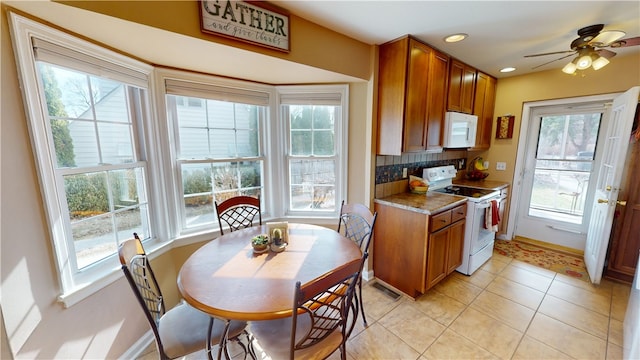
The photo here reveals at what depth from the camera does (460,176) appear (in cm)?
371

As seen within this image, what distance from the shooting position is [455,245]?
7.97 feet

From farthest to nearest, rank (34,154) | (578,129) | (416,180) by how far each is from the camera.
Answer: (578,129), (416,180), (34,154)

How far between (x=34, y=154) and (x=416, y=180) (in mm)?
2972

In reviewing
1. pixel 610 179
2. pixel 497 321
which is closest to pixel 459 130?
pixel 610 179

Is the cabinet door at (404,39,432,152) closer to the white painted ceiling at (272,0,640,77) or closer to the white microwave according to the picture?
the white painted ceiling at (272,0,640,77)

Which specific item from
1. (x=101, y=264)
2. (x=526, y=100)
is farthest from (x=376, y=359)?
(x=526, y=100)

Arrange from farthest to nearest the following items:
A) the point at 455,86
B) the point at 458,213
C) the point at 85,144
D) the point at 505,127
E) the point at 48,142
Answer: the point at 505,127
the point at 455,86
the point at 458,213
the point at 85,144
the point at 48,142

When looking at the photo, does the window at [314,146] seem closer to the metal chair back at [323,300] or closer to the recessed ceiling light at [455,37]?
the recessed ceiling light at [455,37]

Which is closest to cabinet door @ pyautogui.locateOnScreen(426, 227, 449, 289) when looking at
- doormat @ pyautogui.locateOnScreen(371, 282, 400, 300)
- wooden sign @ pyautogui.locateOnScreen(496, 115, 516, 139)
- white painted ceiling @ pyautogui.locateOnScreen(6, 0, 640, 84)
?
doormat @ pyautogui.locateOnScreen(371, 282, 400, 300)

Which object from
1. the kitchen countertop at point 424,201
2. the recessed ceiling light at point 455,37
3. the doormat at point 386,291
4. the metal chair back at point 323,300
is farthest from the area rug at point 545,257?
the metal chair back at point 323,300

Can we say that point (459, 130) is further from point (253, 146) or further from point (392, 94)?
point (253, 146)

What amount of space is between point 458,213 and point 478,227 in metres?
0.40

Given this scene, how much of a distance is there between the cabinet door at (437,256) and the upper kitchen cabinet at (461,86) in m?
1.42

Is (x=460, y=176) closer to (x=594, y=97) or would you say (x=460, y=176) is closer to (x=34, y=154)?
(x=594, y=97)
